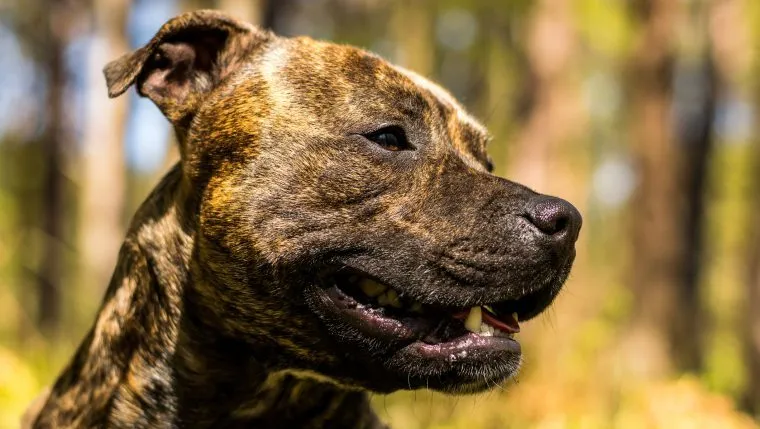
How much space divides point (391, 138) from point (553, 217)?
0.64 meters

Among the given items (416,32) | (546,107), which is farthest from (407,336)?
(416,32)

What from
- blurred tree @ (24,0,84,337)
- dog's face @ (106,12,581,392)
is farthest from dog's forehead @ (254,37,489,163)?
blurred tree @ (24,0,84,337)

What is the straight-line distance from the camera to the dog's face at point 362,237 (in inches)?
113

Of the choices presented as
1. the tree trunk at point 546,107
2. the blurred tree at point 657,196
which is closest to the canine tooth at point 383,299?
the tree trunk at point 546,107

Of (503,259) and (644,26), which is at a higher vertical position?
(644,26)

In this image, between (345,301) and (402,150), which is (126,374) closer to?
(345,301)

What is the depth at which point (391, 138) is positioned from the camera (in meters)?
3.10

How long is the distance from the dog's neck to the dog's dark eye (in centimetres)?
71

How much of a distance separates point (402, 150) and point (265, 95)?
53 centimetres

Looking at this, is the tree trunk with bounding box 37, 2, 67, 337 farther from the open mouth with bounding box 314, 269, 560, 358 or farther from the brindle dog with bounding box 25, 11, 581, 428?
the open mouth with bounding box 314, 269, 560, 358

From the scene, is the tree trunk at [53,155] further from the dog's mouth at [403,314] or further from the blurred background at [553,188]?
the dog's mouth at [403,314]

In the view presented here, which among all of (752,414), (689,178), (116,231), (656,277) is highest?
(689,178)

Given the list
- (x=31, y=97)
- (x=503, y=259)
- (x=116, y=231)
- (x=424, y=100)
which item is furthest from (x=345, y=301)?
(x=31, y=97)

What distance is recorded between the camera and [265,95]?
3.16 metres
